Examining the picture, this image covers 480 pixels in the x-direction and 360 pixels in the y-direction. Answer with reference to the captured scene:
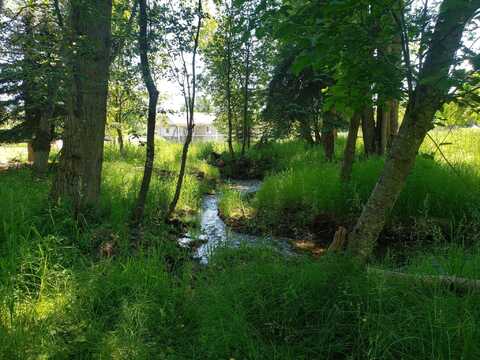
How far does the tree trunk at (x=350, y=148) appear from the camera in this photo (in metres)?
5.64

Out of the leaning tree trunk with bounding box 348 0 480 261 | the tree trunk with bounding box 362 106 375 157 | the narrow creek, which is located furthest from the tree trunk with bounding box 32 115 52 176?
the tree trunk with bounding box 362 106 375 157

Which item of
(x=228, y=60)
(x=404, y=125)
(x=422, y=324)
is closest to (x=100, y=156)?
(x=404, y=125)

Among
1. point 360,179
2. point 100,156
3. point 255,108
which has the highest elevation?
point 255,108

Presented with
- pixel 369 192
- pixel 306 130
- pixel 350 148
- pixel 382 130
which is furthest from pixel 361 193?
pixel 306 130

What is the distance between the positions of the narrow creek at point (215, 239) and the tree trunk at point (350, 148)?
1.76m

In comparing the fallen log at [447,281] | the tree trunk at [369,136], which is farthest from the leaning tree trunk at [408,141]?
the tree trunk at [369,136]

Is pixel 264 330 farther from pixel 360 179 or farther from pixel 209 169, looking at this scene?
pixel 209 169

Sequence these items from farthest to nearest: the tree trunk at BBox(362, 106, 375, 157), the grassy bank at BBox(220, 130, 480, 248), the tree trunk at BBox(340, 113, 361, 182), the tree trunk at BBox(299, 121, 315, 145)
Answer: the tree trunk at BBox(299, 121, 315, 145)
the tree trunk at BBox(362, 106, 375, 157)
the tree trunk at BBox(340, 113, 361, 182)
the grassy bank at BBox(220, 130, 480, 248)

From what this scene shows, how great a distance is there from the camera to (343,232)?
338 centimetres

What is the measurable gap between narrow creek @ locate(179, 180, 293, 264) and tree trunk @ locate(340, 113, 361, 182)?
1763 mm

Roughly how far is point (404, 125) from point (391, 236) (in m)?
2.99

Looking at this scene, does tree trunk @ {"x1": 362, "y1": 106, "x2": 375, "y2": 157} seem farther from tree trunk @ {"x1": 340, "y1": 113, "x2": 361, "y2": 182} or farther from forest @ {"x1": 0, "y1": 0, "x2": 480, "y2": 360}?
tree trunk @ {"x1": 340, "y1": 113, "x2": 361, "y2": 182}

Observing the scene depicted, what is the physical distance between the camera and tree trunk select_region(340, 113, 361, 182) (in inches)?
222

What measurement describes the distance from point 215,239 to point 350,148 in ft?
9.41
